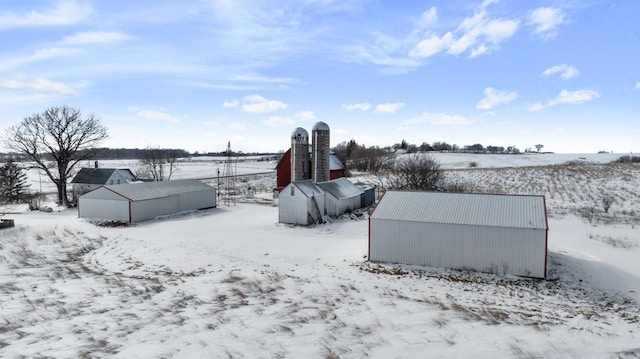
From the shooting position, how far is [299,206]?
3019cm

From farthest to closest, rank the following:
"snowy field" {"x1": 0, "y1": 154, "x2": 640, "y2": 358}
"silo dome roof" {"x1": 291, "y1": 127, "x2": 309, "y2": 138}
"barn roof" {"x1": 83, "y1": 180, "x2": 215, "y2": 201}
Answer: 1. "silo dome roof" {"x1": 291, "y1": 127, "x2": 309, "y2": 138}
2. "barn roof" {"x1": 83, "y1": 180, "x2": 215, "y2": 201}
3. "snowy field" {"x1": 0, "y1": 154, "x2": 640, "y2": 358}

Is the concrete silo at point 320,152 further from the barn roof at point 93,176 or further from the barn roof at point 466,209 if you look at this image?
the barn roof at point 93,176

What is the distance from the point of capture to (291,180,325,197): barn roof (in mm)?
30781

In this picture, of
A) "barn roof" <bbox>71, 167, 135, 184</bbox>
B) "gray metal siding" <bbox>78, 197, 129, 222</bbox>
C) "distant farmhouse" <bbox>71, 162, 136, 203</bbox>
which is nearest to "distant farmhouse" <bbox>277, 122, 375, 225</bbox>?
"gray metal siding" <bbox>78, 197, 129, 222</bbox>

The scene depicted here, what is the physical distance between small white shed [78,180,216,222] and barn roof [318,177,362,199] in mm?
12662

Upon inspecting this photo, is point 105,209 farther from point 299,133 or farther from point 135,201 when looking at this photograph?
point 299,133

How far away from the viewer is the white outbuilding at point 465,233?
18109mm

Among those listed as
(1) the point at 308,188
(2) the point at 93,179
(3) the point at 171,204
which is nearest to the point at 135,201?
(3) the point at 171,204

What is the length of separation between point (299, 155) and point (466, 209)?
23757mm

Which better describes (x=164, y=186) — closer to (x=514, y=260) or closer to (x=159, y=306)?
(x=159, y=306)

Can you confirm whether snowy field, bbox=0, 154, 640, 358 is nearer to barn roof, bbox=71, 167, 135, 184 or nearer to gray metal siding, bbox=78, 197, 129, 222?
gray metal siding, bbox=78, 197, 129, 222

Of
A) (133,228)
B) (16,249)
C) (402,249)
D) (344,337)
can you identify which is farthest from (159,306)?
(133,228)

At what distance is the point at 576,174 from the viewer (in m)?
60.2

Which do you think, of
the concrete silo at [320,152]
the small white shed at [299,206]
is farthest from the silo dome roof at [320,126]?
the small white shed at [299,206]
